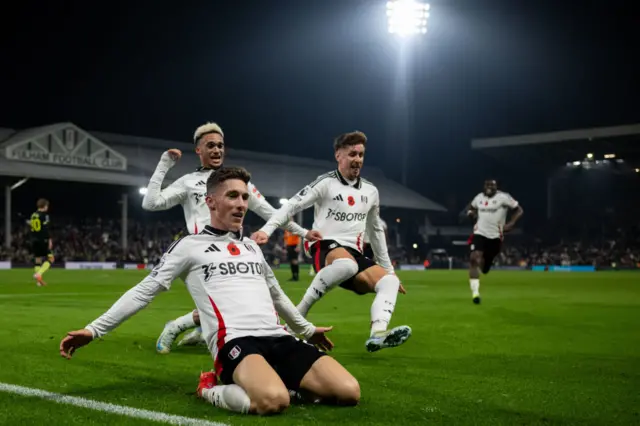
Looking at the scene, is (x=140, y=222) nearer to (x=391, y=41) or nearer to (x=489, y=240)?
(x=391, y=41)

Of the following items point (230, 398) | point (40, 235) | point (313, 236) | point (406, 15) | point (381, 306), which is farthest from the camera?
point (406, 15)

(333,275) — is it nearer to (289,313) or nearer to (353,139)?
(353,139)

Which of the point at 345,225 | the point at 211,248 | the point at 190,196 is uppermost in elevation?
the point at 190,196

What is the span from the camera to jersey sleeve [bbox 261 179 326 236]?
818cm

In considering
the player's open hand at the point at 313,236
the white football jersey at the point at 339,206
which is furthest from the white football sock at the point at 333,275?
the white football jersey at the point at 339,206

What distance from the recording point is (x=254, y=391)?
15.9 feet

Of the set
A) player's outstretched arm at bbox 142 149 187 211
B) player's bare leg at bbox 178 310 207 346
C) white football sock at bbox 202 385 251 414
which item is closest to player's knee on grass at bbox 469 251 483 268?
player's bare leg at bbox 178 310 207 346

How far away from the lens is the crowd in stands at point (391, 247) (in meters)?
45.2

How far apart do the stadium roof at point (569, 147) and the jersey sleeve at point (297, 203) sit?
1721 inches

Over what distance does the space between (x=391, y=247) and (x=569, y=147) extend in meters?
14.9

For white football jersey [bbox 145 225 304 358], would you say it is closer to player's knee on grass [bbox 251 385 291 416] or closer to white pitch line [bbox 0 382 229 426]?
player's knee on grass [bbox 251 385 291 416]

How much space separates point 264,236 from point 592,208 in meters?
59.4

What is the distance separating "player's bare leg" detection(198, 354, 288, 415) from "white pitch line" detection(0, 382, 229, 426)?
328 mm

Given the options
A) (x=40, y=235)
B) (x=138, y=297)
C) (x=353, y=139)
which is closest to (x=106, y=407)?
(x=138, y=297)
